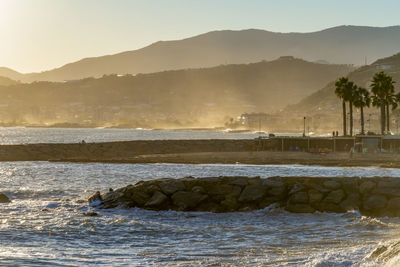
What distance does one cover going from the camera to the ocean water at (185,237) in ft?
53.8

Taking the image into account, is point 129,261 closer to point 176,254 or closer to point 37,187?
point 176,254

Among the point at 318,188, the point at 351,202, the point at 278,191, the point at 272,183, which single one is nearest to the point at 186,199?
the point at 272,183

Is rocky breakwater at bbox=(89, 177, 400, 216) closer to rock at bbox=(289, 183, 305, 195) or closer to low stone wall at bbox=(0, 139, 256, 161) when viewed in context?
rock at bbox=(289, 183, 305, 195)

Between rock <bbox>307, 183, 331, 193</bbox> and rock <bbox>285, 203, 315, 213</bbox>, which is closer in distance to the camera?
rock <bbox>285, 203, 315, 213</bbox>

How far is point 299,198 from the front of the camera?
2491cm

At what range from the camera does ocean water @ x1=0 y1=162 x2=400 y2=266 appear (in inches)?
646

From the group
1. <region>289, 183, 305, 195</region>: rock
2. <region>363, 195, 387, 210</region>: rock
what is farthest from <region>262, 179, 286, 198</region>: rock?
<region>363, 195, 387, 210</region>: rock

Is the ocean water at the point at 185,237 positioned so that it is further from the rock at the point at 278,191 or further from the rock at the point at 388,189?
the rock at the point at 388,189

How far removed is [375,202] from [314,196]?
233 centimetres

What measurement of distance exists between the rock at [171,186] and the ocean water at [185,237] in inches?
52.7

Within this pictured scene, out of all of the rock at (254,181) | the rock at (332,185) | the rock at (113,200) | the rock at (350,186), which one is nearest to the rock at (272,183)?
the rock at (254,181)

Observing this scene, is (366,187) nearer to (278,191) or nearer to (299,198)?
(299,198)

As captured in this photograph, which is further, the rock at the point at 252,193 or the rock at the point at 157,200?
the rock at the point at 157,200

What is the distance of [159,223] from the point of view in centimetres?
2283
